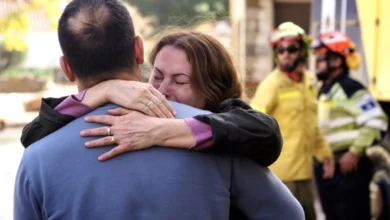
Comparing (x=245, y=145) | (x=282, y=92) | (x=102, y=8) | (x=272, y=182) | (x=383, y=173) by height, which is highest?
(x=102, y=8)

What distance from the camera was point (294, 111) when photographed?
4902 millimetres

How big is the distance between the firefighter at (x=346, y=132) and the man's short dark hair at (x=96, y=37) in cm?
395

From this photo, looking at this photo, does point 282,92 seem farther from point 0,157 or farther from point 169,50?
point 0,157

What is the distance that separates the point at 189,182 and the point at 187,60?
569mm

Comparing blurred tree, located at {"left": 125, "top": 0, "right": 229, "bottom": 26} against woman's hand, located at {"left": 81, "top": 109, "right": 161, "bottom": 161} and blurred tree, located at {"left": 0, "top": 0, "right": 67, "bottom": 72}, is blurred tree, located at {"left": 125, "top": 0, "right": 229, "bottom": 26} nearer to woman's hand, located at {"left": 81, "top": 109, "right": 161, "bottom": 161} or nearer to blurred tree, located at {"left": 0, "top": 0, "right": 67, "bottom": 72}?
blurred tree, located at {"left": 0, "top": 0, "right": 67, "bottom": 72}

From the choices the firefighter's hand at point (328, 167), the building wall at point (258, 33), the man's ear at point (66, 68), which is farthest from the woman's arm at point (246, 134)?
the building wall at point (258, 33)

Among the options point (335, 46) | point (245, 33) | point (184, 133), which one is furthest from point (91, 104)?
point (245, 33)

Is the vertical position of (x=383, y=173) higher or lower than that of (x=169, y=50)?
lower

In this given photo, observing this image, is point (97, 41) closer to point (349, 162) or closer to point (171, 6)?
point (349, 162)

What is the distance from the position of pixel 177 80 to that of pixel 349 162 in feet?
11.7

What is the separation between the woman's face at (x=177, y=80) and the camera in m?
2.05

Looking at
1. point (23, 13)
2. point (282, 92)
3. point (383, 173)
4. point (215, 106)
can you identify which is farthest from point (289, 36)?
point (23, 13)

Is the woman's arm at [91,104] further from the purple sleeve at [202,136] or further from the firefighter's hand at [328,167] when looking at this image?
the firefighter's hand at [328,167]

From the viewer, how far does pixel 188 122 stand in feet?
5.58
